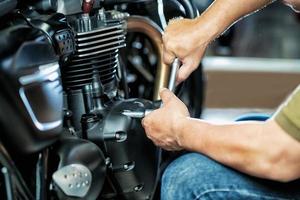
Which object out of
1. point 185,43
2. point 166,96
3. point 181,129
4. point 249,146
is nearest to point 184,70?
point 185,43

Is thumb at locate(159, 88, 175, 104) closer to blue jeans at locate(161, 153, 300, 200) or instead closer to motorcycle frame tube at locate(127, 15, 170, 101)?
blue jeans at locate(161, 153, 300, 200)

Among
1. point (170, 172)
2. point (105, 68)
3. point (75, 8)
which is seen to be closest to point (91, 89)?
point (105, 68)

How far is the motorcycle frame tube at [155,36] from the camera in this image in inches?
55.1

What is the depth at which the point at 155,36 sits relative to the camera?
4.82 ft

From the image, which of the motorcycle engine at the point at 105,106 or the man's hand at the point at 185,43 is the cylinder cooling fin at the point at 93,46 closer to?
the motorcycle engine at the point at 105,106

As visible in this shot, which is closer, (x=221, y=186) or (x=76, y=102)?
(x=221, y=186)

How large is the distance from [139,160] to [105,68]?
0.66 ft

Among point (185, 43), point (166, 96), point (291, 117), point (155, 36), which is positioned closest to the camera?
point (291, 117)

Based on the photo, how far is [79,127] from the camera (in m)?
1.22

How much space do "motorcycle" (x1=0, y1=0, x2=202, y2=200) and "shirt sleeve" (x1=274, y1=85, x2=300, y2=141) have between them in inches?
14.2

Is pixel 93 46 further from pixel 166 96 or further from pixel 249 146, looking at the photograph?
pixel 249 146

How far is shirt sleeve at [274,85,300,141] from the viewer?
0.83 metres

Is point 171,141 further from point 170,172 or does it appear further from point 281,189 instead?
point 281,189

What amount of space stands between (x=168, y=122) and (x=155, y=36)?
50 centimetres
